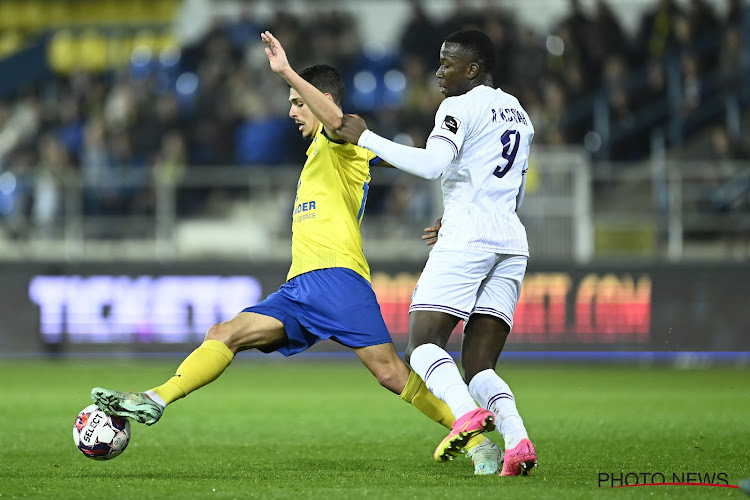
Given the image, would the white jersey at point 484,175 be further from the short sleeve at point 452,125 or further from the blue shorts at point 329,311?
the blue shorts at point 329,311

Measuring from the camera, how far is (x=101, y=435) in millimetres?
5891

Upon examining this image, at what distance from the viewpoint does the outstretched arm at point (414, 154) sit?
18.2 ft

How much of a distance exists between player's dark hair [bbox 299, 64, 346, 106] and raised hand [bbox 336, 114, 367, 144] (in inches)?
21.2

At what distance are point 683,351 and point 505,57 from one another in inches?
205

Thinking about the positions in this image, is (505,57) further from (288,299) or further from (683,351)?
(288,299)

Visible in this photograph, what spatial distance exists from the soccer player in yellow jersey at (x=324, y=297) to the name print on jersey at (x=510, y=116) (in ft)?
2.59

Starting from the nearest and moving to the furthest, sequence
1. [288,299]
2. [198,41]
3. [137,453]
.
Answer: [288,299] < [137,453] < [198,41]

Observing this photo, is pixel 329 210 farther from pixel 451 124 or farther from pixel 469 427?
pixel 469 427

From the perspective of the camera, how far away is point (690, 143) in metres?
16.8

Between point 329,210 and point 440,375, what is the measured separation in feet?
3.89

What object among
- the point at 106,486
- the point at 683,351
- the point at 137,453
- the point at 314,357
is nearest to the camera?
the point at 106,486

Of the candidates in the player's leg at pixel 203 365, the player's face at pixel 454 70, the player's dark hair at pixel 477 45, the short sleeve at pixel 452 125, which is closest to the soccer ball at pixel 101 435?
the player's leg at pixel 203 365

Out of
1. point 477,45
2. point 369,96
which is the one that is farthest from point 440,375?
point 369,96

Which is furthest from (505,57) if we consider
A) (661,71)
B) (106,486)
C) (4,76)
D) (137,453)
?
(106,486)
